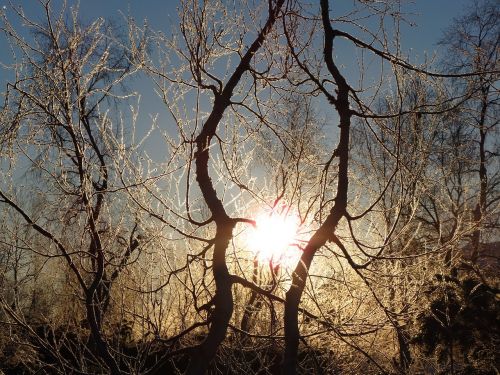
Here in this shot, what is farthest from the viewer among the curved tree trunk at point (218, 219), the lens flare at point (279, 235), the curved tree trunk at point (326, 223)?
the lens flare at point (279, 235)

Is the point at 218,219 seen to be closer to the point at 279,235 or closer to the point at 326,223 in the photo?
the point at 279,235

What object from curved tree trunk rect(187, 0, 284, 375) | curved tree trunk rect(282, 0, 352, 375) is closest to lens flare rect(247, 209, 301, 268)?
curved tree trunk rect(187, 0, 284, 375)

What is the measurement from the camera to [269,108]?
376 cm

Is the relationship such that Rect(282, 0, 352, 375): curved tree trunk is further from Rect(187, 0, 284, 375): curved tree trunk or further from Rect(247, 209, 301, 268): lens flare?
Rect(247, 209, 301, 268): lens flare

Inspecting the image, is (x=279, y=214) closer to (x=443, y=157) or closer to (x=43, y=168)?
(x=43, y=168)

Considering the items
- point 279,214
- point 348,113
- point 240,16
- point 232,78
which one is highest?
point 240,16

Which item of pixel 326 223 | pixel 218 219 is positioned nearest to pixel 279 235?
pixel 218 219

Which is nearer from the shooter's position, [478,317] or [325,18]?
[325,18]

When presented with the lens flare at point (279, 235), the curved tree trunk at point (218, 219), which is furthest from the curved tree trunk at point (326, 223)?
the lens flare at point (279, 235)

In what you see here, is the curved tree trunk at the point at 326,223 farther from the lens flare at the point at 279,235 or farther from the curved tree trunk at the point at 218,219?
the lens flare at the point at 279,235

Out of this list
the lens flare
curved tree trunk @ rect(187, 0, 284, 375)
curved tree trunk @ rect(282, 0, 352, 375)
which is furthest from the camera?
the lens flare

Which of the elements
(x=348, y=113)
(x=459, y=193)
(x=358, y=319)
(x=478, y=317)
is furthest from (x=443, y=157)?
(x=348, y=113)

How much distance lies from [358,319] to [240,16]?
2.15 meters

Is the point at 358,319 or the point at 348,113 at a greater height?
the point at 348,113
